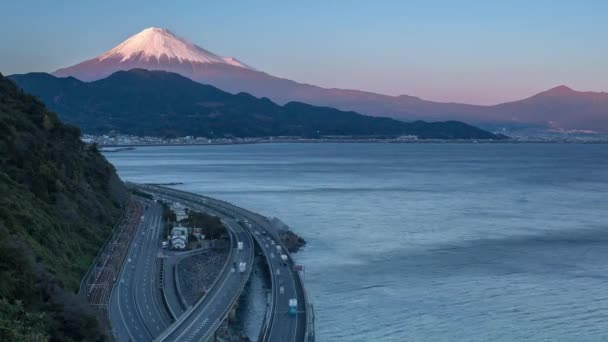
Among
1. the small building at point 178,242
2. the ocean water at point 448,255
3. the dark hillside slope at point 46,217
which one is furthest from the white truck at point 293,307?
the small building at point 178,242

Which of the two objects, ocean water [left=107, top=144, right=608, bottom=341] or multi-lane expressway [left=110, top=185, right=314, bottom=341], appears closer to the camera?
multi-lane expressway [left=110, top=185, right=314, bottom=341]

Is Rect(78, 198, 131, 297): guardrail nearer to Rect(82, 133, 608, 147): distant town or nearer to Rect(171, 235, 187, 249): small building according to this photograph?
Rect(171, 235, 187, 249): small building

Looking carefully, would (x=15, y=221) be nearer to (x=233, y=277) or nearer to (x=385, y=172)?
(x=233, y=277)

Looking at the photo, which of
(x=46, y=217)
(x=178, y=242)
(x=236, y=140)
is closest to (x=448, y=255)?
(x=178, y=242)

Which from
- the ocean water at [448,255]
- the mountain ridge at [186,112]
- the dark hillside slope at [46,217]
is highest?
the mountain ridge at [186,112]

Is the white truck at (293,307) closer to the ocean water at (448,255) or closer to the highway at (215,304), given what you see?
the ocean water at (448,255)

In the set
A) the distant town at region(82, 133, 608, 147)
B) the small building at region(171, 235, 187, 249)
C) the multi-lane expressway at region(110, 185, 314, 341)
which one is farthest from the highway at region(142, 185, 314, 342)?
the distant town at region(82, 133, 608, 147)
